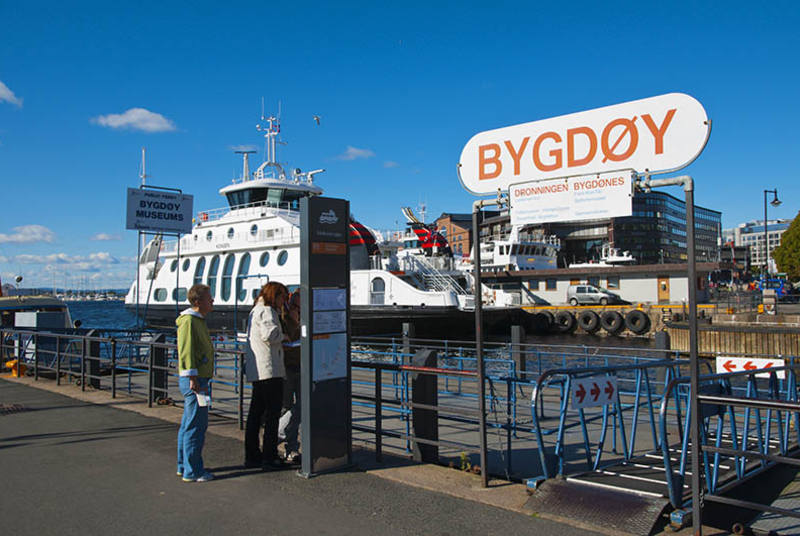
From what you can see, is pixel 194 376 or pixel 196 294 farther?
pixel 196 294

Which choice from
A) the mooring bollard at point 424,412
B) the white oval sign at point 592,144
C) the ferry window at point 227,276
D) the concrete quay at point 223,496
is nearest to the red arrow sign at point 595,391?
the concrete quay at point 223,496

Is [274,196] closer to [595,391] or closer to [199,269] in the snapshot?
[199,269]

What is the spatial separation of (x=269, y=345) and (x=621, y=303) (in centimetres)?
3617

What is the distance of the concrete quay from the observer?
4.26 meters

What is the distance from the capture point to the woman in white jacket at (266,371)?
18.0ft

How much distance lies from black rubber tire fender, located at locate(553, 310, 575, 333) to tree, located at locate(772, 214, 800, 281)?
3417cm

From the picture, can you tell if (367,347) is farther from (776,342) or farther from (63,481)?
(63,481)

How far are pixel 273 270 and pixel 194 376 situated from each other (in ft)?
79.0

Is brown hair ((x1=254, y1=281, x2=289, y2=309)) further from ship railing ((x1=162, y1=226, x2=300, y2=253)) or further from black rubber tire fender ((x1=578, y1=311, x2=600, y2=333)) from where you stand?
black rubber tire fender ((x1=578, y1=311, x2=600, y2=333))

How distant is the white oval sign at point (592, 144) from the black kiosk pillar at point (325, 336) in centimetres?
129

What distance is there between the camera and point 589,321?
3578cm

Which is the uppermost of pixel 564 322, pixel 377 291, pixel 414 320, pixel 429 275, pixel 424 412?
pixel 429 275

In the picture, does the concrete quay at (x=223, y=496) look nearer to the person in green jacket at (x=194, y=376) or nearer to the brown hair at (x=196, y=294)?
the person in green jacket at (x=194, y=376)

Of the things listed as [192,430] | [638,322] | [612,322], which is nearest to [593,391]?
[192,430]
